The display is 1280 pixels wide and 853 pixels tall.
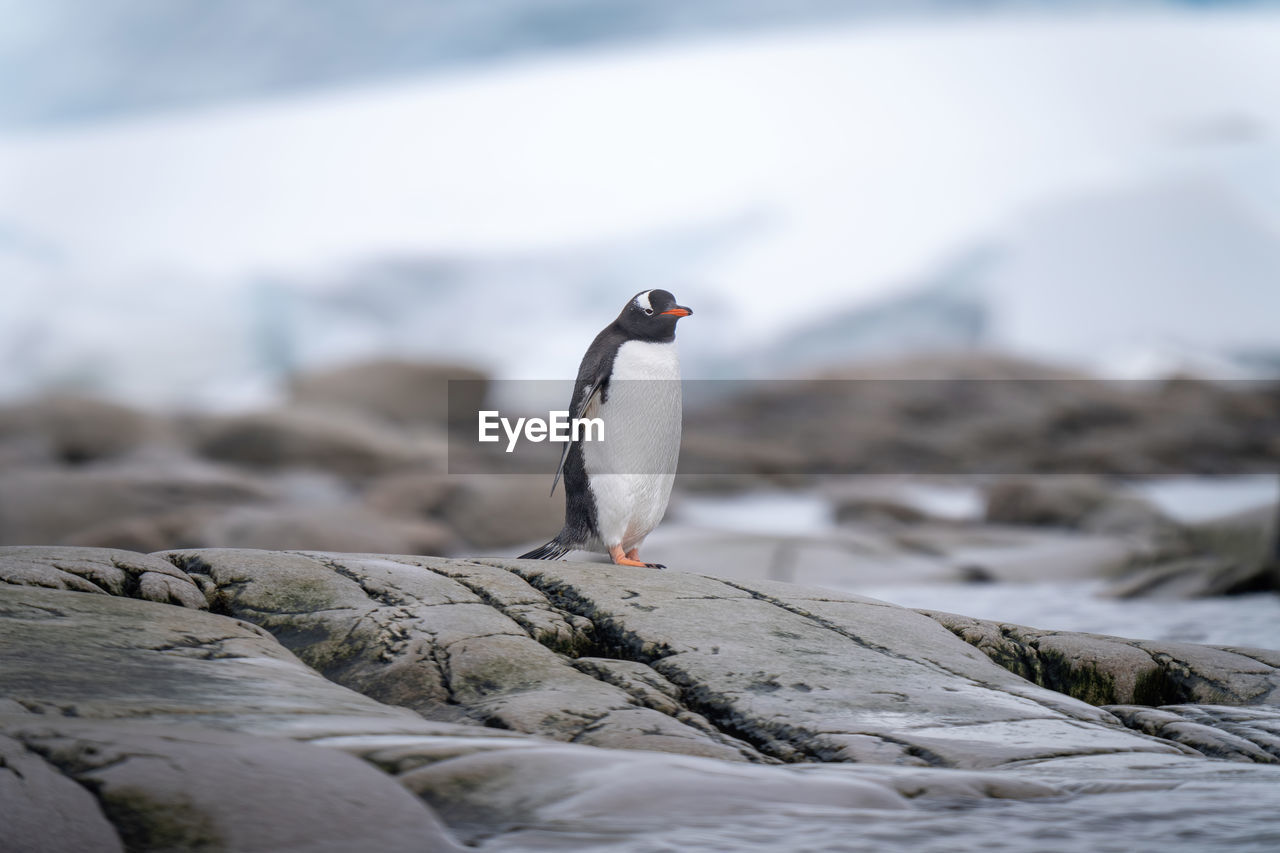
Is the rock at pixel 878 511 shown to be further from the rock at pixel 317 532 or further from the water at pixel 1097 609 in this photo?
the rock at pixel 317 532

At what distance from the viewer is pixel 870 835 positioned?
2699mm

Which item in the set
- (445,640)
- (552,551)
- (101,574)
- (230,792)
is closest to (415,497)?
(552,551)

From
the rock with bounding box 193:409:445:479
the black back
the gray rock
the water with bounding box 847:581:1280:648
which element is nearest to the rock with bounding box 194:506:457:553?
the water with bounding box 847:581:1280:648

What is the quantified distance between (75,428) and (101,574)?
15.8m

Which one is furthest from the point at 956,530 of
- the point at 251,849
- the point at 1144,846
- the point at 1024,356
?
the point at 1024,356

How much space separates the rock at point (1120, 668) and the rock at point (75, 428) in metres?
15.9

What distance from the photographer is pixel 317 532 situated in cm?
973

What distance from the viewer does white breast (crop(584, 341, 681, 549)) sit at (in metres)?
4.98

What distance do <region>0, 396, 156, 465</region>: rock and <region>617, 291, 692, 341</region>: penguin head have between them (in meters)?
14.6

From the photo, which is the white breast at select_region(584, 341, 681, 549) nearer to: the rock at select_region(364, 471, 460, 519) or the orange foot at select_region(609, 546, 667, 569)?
the orange foot at select_region(609, 546, 667, 569)

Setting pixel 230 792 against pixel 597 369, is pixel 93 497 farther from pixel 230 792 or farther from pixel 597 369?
pixel 230 792

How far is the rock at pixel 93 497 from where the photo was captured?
11773 millimetres

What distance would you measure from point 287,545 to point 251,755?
24.2 feet

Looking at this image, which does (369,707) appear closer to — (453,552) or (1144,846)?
(1144,846)
